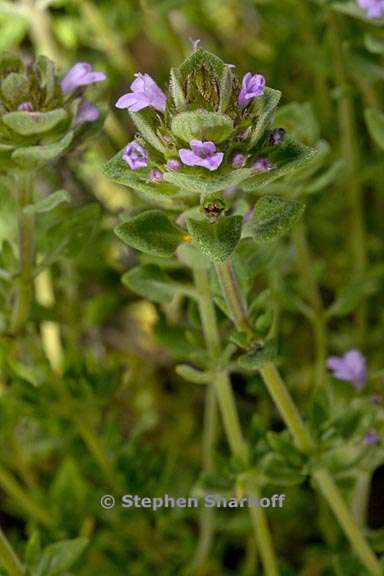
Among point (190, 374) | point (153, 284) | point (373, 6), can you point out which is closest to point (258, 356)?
point (190, 374)

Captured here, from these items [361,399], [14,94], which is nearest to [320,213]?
[361,399]

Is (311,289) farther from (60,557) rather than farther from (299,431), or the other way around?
(60,557)

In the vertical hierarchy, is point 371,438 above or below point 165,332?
below

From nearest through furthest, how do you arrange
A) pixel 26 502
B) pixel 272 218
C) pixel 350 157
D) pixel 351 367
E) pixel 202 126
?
pixel 202 126 → pixel 272 218 → pixel 351 367 → pixel 26 502 → pixel 350 157

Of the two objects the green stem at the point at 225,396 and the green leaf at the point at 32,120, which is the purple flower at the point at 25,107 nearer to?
the green leaf at the point at 32,120

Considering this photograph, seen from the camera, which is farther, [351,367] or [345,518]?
[351,367]

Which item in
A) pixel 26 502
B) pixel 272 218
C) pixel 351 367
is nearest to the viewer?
pixel 272 218

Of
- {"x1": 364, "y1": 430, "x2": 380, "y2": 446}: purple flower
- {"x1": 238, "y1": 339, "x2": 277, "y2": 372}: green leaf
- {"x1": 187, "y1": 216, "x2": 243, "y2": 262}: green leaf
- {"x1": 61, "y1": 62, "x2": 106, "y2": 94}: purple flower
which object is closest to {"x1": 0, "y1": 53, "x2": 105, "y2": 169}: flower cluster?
{"x1": 61, "y1": 62, "x2": 106, "y2": 94}: purple flower

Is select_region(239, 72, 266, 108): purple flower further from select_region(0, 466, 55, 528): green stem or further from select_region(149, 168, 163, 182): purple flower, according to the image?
select_region(0, 466, 55, 528): green stem
